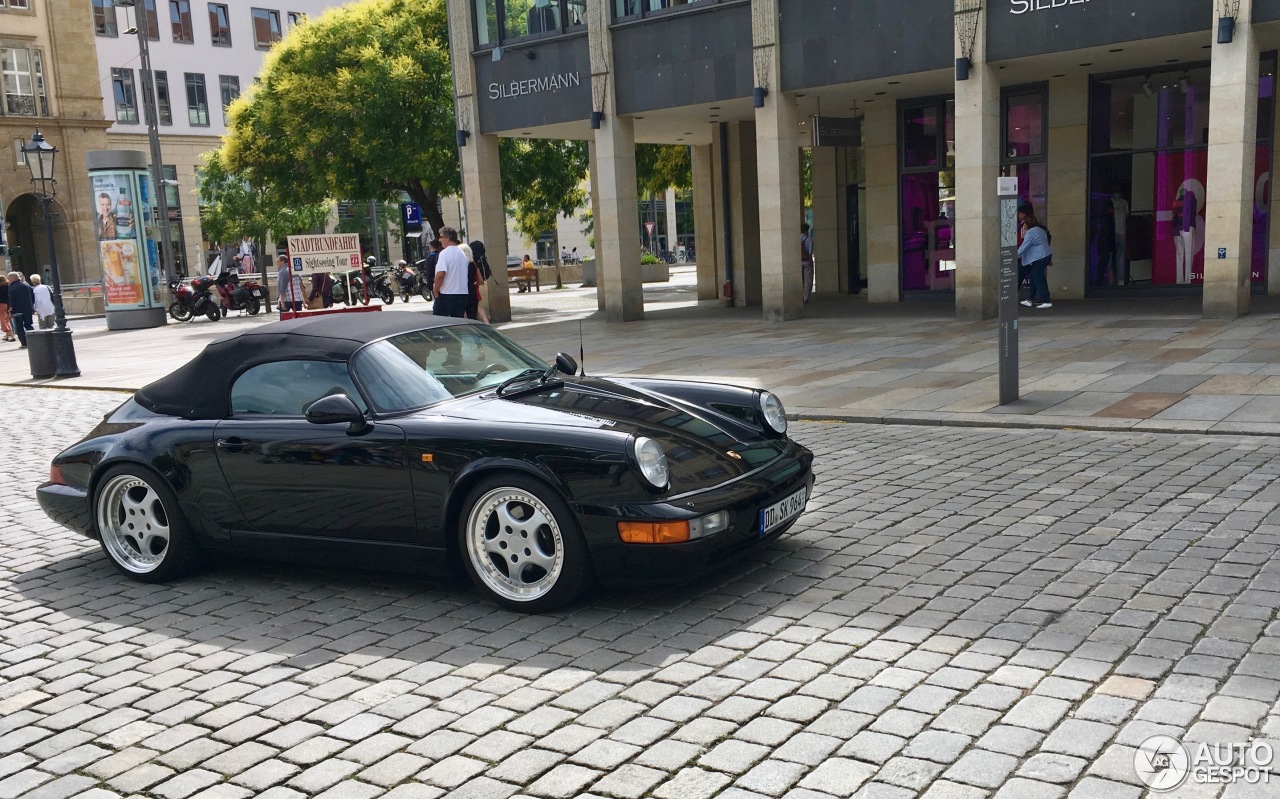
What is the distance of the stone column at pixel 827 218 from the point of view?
26047mm

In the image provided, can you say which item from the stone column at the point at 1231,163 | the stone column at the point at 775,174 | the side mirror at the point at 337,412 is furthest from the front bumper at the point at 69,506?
the stone column at the point at 775,174

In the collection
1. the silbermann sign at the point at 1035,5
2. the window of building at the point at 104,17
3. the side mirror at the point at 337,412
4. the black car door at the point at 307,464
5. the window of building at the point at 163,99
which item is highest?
the window of building at the point at 104,17

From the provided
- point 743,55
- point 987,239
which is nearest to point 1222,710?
point 987,239

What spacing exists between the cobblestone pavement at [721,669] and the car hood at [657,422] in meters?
0.58

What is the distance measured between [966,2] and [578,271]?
32636mm

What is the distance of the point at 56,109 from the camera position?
49.1m

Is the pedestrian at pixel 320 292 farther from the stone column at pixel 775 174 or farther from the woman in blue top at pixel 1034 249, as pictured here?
the woman in blue top at pixel 1034 249

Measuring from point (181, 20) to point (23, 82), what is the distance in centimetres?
1069

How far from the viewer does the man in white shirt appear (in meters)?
14.1

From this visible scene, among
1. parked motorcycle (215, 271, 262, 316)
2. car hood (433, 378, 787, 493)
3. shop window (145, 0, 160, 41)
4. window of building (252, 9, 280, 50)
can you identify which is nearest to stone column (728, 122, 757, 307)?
parked motorcycle (215, 271, 262, 316)

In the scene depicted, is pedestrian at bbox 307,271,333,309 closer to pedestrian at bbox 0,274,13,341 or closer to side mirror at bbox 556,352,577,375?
Answer: pedestrian at bbox 0,274,13,341

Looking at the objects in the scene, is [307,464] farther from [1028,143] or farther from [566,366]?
[1028,143]

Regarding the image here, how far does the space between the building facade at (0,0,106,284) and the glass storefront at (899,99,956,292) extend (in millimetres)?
39449

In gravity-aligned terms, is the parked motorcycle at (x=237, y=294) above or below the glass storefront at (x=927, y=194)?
below
